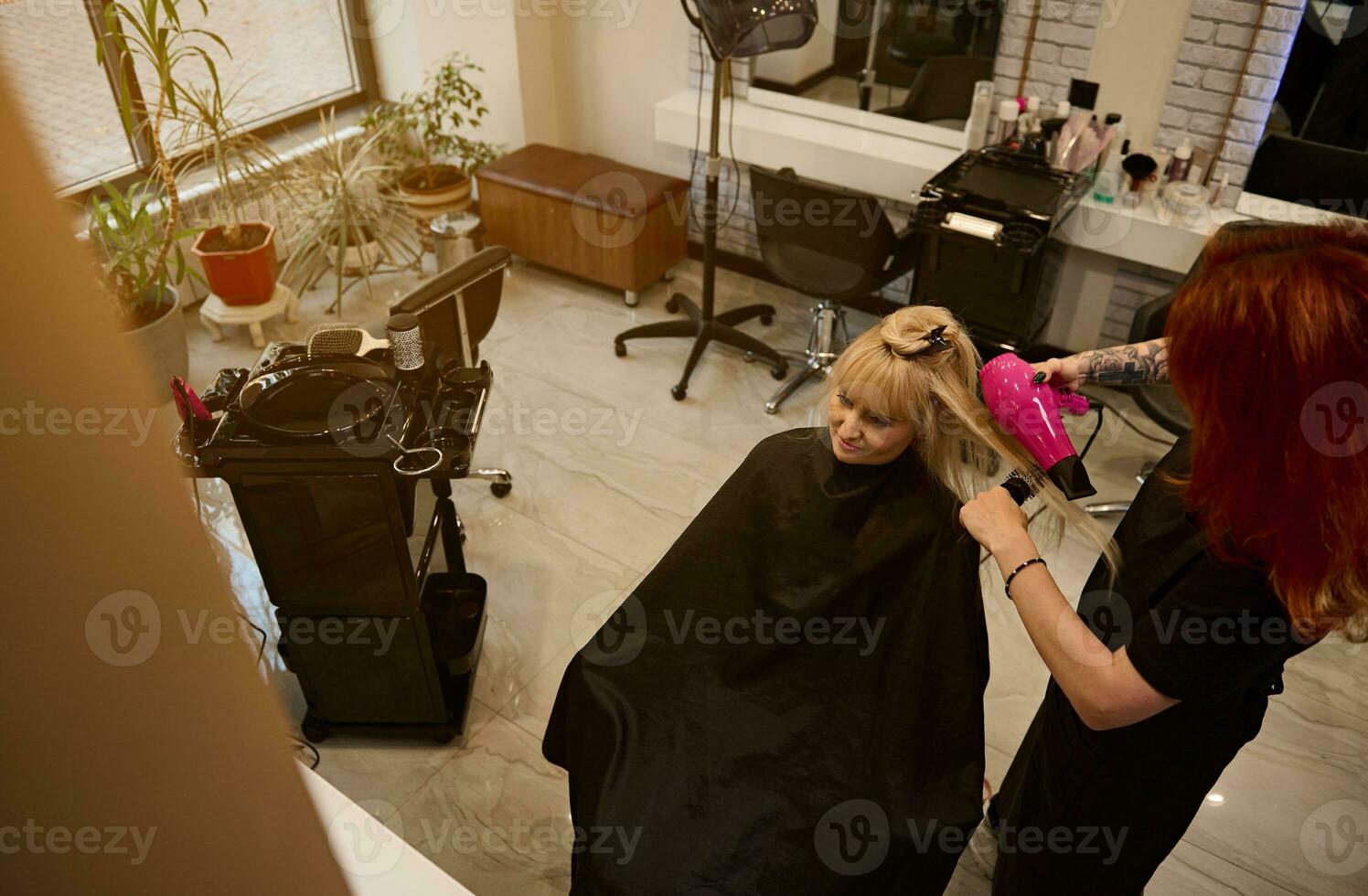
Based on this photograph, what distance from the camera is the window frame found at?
381 cm

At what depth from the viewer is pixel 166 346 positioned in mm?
3566

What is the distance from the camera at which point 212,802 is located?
38cm

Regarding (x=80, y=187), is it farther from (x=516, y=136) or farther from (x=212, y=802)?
(x=212, y=802)

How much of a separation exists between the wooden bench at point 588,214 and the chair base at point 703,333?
28 centimetres

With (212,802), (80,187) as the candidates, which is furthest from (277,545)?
(80,187)

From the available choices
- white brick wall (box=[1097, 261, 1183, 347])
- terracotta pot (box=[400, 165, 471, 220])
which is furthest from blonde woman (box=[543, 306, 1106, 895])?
terracotta pot (box=[400, 165, 471, 220])

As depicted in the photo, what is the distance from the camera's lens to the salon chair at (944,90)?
363 cm

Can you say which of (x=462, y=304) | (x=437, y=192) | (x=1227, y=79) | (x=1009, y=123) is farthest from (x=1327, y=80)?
(x=437, y=192)

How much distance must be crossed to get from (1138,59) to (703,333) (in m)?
1.78

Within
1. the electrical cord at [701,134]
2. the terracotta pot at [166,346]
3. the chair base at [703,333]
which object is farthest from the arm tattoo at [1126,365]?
the terracotta pot at [166,346]

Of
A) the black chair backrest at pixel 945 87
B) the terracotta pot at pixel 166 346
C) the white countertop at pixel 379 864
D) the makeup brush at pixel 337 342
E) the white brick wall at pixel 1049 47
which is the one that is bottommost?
the terracotta pot at pixel 166 346

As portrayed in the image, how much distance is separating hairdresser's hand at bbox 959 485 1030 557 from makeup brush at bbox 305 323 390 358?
139 centimetres

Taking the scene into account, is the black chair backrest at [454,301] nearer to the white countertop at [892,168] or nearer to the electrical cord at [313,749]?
the electrical cord at [313,749]

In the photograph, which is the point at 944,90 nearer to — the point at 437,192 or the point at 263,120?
the point at 437,192
